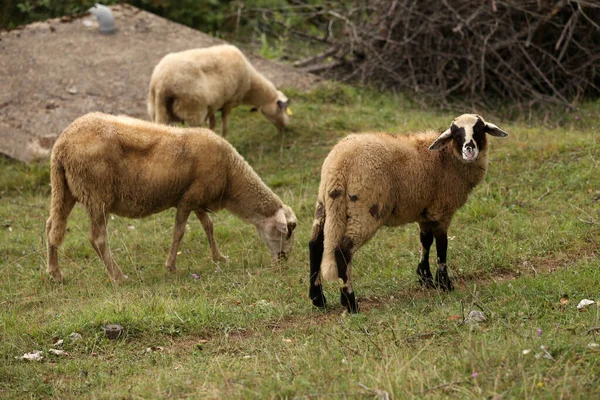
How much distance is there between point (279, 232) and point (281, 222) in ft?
0.44

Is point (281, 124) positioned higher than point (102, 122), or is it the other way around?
point (102, 122)

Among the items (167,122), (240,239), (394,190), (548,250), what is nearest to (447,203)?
(394,190)

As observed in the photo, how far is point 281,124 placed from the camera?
13.3 meters

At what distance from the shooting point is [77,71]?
48.0 ft

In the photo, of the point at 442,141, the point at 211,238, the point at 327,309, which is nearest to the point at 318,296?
the point at 327,309

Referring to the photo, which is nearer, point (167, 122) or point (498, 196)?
point (498, 196)

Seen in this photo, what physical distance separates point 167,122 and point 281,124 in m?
2.18

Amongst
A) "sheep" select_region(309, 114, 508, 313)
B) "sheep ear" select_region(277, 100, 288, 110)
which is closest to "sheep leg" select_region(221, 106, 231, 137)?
"sheep ear" select_region(277, 100, 288, 110)

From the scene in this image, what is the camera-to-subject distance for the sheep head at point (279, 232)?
900 cm

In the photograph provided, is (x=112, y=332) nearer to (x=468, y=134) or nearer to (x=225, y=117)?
(x=468, y=134)

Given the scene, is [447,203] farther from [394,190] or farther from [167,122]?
[167,122]

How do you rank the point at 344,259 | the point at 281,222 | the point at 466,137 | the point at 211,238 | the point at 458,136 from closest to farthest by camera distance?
the point at 344,259, the point at 466,137, the point at 458,136, the point at 281,222, the point at 211,238

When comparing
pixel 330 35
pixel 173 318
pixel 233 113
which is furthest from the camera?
pixel 330 35

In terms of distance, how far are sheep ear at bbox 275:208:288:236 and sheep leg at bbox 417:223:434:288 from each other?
6.28 ft
